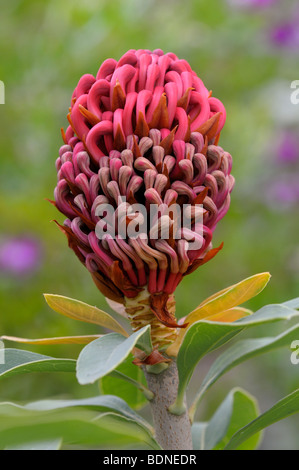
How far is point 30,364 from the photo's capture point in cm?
87

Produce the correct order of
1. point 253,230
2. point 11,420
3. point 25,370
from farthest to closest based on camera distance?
point 253,230
point 25,370
point 11,420

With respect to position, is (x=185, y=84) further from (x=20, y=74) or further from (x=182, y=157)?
(x=20, y=74)

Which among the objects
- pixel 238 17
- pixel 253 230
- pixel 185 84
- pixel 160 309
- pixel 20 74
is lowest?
pixel 160 309

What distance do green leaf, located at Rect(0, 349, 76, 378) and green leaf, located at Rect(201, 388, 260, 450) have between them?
430 millimetres

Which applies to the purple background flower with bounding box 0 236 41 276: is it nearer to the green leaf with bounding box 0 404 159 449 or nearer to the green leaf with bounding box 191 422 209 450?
the green leaf with bounding box 191 422 209 450

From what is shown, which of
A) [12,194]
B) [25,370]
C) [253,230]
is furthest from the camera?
[253,230]

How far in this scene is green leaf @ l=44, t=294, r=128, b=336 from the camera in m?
0.97

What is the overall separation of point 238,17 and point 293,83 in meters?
0.69

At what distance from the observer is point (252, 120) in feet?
10.5

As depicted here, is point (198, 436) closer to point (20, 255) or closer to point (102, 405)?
point (102, 405)

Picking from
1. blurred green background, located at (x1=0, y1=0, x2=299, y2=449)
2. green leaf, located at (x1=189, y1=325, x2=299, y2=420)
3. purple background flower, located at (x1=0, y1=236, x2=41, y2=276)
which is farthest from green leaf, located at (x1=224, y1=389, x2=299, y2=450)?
purple background flower, located at (x1=0, y1=236, x2=41, y2=276)

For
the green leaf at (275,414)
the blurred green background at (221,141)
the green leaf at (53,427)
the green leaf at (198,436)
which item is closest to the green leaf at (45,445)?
the green leaf at (53,427)

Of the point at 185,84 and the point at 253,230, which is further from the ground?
the point at 253,230
